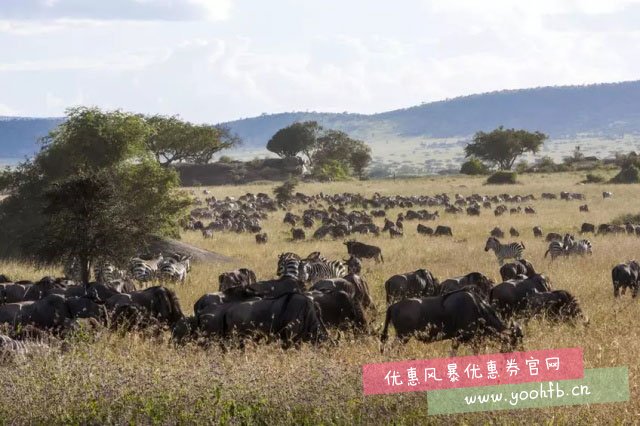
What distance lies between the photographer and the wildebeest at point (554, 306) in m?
15.1

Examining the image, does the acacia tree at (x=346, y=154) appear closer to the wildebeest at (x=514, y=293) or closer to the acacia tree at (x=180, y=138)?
the acacia tree at (x=180, y=138)

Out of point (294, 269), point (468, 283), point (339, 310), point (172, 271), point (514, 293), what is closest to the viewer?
point (339, 310)

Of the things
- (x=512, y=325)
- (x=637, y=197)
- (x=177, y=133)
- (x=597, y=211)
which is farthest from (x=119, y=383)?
(x=177, y=133)

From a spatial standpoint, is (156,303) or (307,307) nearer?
(307,307)

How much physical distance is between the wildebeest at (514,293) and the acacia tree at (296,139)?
116 m

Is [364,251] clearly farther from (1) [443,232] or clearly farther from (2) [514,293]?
(2) [514,293]

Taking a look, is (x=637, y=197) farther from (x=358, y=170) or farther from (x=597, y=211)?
(x=358, y=170)

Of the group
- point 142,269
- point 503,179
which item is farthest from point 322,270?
point 503,179

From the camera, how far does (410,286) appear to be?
18.1 metres

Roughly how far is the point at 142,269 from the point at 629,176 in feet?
185

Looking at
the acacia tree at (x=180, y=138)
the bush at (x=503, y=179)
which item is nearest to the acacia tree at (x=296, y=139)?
the acacia tree at (x=180, y=138)

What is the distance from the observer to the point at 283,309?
13648 millimetres

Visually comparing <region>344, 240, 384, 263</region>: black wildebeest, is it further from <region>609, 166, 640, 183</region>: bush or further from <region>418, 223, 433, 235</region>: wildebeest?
<region>609, 166, 640, 183</region>: bush

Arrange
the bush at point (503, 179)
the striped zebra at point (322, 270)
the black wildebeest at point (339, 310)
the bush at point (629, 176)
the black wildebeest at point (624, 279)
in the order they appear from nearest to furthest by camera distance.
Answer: the black wildebeest at point (339, 310)
the black wildebeest at point (624, 279)
the striped zebra at point (322, 270)
the bush at point (629, 176)
the bush at point (503, 179)
